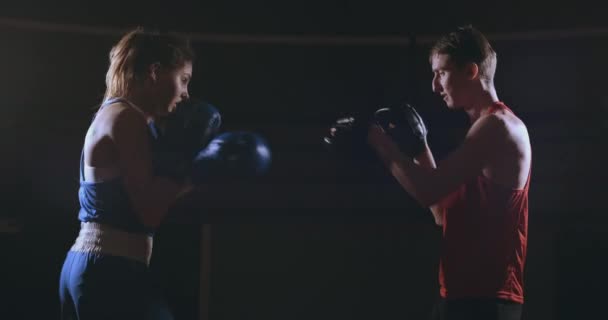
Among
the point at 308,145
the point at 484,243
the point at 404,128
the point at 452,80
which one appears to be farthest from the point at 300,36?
the point at 484,243

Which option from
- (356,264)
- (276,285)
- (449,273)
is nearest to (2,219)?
(276,285)

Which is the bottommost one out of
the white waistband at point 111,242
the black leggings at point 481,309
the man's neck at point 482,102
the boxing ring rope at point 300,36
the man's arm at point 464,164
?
the black leggings at point 481,309

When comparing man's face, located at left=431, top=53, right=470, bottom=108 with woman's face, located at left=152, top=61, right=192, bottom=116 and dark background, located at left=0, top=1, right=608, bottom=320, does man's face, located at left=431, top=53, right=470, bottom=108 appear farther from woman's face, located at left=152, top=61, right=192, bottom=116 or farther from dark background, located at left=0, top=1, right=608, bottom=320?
dark background, located at left=0, top=1, right=608, bottom=320

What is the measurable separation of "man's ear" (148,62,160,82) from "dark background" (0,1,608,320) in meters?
2.13

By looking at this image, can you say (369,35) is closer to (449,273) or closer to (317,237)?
(317,237)

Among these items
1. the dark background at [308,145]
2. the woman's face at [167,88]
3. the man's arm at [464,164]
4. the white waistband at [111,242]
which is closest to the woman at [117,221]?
the white waistband at [111,242]

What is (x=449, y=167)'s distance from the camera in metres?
1.83

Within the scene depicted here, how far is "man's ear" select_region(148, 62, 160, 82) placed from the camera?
187 centimetres

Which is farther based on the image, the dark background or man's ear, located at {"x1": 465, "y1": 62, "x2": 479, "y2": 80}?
the dark background

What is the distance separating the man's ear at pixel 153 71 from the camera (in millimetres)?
1867

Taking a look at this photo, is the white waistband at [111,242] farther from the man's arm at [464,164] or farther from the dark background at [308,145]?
the dark background at [308,145]

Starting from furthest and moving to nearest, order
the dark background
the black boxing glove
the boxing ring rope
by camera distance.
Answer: the boxing ring rope < the dark background < the black boxing glove

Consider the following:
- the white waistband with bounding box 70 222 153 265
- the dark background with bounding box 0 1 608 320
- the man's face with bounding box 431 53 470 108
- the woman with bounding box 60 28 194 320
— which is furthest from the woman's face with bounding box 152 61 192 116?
the dark background with bounding box 0 1 608 320

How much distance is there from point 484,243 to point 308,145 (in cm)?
353
